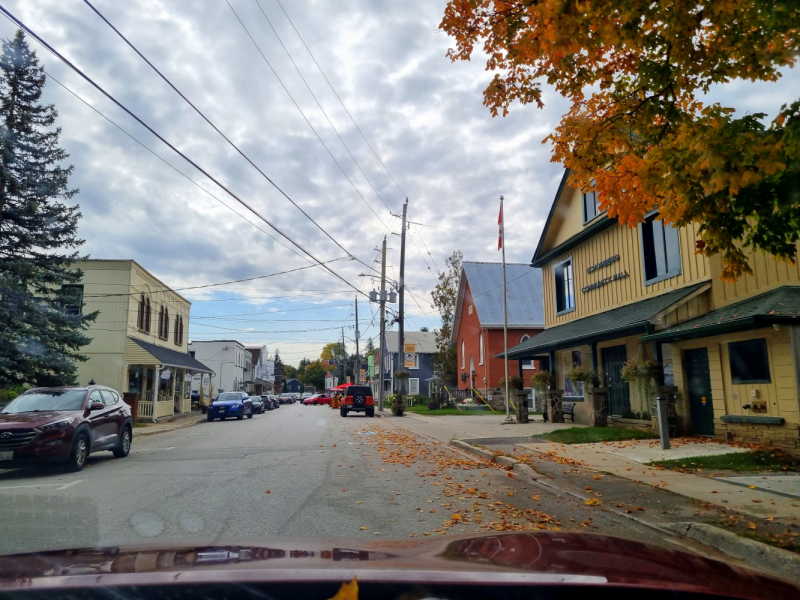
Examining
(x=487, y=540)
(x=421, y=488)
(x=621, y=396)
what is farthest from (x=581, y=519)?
(x=621, y=396)

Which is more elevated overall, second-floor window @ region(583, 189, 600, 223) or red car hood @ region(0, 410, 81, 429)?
second-floor window @ region(583, 189, 600, 223)

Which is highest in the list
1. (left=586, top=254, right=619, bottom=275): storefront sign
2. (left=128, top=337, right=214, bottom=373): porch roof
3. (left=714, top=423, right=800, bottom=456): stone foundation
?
(left=586, top=254, right=619, bottom=275): storefront sign

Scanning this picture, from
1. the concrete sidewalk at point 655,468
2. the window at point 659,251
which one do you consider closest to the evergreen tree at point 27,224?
the concrete sidewalk at point 655,468

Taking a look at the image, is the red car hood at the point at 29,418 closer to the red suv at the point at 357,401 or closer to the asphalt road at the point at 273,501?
the asphalt road at the point at 273,501

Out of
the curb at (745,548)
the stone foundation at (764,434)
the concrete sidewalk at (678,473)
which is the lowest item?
the curb at (745,548)

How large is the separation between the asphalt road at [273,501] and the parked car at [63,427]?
40 centimetres

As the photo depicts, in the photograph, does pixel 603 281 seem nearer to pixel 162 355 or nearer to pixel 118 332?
pixel 118 332

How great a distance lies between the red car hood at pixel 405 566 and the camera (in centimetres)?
204

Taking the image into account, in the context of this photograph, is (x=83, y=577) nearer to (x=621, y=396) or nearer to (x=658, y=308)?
(x=658, y=308)

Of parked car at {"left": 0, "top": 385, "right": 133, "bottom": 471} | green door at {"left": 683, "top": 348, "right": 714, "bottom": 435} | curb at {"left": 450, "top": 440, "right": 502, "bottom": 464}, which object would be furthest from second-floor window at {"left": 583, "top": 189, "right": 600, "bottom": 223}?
parked car at {"left": 0, "top": 385, "right": 133, "bottom": 471}

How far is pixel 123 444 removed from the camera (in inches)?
552

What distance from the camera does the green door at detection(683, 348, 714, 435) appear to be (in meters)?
14.2

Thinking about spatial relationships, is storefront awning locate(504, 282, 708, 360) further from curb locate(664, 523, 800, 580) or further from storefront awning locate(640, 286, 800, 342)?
curb locate(664, 523, 800, 580)

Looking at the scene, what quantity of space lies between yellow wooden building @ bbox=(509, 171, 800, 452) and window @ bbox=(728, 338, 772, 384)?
0.02 m
